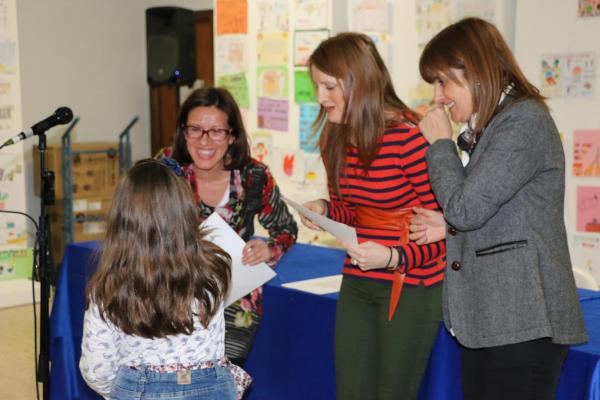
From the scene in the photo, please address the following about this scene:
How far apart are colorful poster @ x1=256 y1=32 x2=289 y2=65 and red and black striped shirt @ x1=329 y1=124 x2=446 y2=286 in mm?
3144

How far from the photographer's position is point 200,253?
1698 millimetres

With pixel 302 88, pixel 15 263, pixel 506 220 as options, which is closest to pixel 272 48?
pixel 302 88

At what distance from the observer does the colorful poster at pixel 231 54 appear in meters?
5.23

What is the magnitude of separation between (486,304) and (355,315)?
0.42 metres

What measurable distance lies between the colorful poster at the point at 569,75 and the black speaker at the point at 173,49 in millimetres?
3140

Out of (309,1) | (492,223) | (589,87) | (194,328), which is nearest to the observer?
(492,223)

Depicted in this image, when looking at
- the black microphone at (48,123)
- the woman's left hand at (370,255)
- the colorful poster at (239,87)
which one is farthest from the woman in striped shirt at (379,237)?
the colorful poster at (239,87)

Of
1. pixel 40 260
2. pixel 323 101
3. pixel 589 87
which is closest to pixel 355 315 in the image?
pixel 323 101

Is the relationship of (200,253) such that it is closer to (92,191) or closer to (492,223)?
(492,223)

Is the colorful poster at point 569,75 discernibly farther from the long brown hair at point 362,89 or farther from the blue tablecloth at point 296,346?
the long brown hair at point 362,89

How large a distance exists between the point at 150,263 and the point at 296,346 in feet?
3.39

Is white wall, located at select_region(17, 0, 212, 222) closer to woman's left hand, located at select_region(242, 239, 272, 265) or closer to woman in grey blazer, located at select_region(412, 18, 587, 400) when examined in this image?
woman's left hand, located at select_region(242, 239, 272, 265)

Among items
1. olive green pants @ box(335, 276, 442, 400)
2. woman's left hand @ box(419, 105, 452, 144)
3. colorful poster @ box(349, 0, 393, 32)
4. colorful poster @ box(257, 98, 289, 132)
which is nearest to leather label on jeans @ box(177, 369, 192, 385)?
olive green pants @ box(335, 276, 442, 400)

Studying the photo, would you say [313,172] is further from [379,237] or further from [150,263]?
[150,263]
